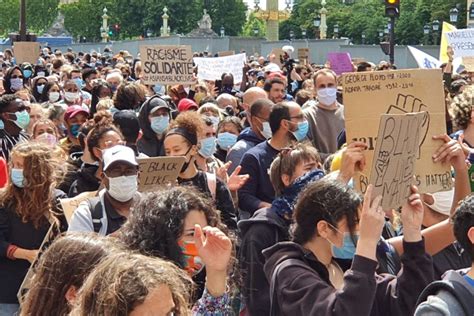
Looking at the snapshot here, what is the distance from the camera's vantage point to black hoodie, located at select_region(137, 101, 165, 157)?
28.8ft

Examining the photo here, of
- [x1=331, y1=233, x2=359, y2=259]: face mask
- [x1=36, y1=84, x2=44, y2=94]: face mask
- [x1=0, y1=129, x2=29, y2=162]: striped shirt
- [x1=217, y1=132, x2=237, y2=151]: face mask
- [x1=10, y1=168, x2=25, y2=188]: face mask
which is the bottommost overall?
[x1=36, y1=84, x2=44, y2=94]: face mask

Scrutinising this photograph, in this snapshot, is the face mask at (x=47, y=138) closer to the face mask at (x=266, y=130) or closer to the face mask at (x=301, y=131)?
the face mask at (x=266, y=130)

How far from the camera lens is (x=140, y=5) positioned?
3674 inches

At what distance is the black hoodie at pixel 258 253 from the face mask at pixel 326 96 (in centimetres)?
429

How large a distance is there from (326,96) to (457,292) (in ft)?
19.2

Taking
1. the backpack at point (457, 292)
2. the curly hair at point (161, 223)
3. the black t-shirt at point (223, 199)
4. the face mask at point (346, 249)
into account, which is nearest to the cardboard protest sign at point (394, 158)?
the face mask at point (346, 249)

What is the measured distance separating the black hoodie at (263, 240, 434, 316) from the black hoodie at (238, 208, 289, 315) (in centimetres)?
67

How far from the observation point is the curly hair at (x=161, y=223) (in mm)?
4117

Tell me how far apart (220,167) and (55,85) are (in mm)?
7240

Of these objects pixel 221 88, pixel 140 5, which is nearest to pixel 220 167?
pixel 221 88

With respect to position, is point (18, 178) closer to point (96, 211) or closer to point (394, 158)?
point (96, 211)

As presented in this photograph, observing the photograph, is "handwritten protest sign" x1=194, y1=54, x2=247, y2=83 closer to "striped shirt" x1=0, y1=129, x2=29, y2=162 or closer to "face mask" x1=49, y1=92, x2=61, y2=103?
"face mask" x1=49, y1=92, x2=61, y2=103

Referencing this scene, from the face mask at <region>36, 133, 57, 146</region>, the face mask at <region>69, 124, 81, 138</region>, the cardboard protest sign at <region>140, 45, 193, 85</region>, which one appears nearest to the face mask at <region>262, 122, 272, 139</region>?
the face mask at <region>69, 124, 81, 138</region>

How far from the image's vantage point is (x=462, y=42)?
624 inches
